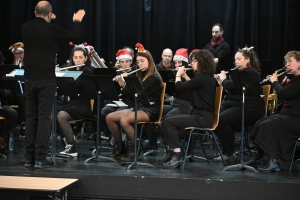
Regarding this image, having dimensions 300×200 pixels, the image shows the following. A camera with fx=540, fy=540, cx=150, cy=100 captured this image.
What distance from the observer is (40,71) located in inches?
206

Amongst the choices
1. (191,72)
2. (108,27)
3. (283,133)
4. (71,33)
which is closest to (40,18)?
(71,33)

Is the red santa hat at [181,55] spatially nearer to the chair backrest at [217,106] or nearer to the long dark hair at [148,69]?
the long dark hair at [148,69]

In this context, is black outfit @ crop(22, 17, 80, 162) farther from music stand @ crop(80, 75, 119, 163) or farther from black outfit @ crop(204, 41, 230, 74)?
black outfit @ crop(204, 41, 230, 74)

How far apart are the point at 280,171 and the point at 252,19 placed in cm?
395

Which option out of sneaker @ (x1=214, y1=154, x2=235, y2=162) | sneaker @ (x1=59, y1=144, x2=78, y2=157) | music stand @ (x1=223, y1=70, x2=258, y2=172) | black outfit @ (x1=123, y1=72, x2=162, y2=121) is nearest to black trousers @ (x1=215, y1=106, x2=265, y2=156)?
sneaker @ (x1=214, y1=154, x2=235, y2=162)

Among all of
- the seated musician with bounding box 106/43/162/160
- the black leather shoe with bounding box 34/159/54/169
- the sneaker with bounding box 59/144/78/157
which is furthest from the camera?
the sneaker with bounding box 59/144/78/157

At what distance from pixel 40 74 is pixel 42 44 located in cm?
29

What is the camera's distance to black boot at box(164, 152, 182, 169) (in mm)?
5540

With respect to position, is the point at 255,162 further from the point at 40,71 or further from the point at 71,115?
the point at 40,71

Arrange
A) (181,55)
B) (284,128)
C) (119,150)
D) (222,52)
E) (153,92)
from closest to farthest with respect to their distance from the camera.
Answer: (284,128)
(153,92)
(119,150)
(181,55)
(222,52)

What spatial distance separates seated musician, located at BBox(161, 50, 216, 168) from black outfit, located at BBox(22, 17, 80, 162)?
1251 millimetres

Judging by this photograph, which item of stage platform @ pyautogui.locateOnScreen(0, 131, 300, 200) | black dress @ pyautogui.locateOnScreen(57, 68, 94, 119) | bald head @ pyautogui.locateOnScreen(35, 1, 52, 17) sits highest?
bald head @ pyautogui.locateOnScreen(35, 1, 52, 17)

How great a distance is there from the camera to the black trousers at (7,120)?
651 cm

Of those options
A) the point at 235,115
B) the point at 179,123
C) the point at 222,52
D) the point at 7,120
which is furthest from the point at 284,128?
the point at 7,120
